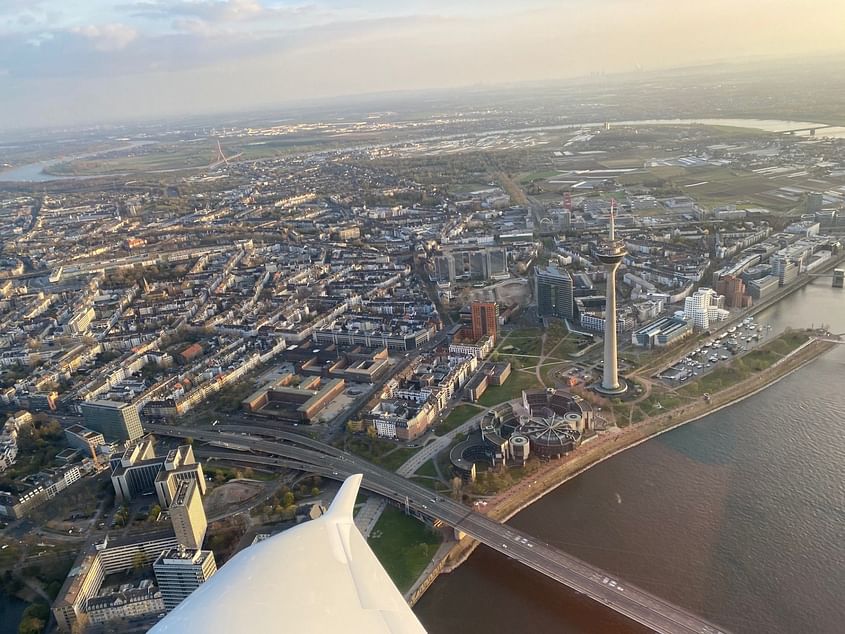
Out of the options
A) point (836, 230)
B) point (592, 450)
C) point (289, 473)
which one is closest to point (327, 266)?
point (289, 473)

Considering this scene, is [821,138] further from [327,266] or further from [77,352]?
[77,352]

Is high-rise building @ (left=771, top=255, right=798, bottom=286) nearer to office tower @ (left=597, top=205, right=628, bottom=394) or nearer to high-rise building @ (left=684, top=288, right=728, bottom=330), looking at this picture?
high-rise building @ (left=684, top=288, right=728, bottom=330)

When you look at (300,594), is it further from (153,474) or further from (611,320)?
(611,320)

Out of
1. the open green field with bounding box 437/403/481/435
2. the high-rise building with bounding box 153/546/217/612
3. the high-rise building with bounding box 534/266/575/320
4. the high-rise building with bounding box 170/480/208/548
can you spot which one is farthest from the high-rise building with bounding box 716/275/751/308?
the high-rise building with bounding box 153/546/217/612

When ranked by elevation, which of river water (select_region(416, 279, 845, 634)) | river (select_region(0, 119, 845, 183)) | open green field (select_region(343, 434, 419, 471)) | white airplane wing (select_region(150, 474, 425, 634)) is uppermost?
white airplane wing (select_region(150, 474, 425, 634))

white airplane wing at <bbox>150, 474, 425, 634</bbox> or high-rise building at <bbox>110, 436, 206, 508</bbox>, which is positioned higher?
white airplane wing at <bbox>150, 474, 425, 634</bbox>
